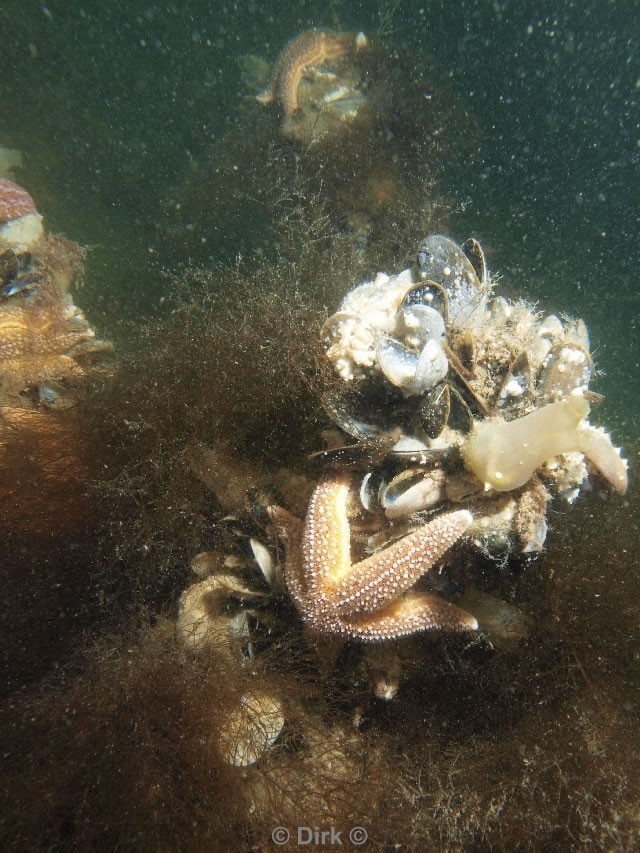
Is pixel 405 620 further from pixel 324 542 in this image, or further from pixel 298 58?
pixel 298 58

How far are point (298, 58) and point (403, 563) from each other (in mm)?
9150

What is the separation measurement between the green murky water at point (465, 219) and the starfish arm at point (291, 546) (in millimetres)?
1018

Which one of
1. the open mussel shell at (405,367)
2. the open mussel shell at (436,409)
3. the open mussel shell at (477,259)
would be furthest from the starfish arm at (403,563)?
the open mussel shell at (477,259)

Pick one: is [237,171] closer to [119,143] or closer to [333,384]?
[333,384]

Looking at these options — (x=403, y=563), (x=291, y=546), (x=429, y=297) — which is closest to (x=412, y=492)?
(x=403, y=563)

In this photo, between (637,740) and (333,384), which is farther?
(637,740)

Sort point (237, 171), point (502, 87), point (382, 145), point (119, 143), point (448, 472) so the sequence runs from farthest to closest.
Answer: point (502, 87), point (119, 143), point (237, 171), point (382, 145), point (448, 472)

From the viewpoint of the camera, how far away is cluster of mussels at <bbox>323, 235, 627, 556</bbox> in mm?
2604

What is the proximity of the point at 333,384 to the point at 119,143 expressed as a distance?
17882 mm

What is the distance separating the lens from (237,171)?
349 inches

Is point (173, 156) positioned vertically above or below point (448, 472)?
above

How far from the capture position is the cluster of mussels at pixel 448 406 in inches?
103

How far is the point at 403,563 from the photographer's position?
7.80 ft

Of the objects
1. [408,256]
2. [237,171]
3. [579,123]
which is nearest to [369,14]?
[579,123]
